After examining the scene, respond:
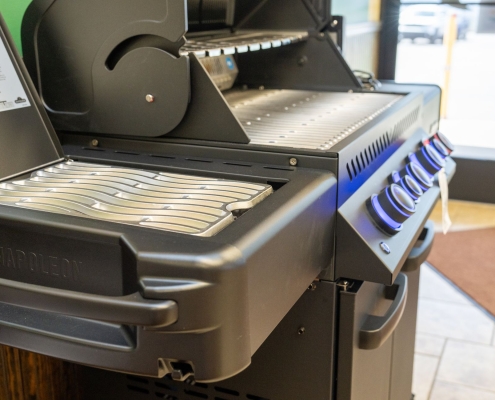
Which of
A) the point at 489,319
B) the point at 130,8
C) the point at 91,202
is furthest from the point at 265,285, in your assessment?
the point at 489,319

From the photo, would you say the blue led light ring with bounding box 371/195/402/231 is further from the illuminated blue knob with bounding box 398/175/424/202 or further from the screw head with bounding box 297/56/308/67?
the screw head with bounding box 297/56/308/67

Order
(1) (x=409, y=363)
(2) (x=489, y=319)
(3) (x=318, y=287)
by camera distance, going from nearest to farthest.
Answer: (3) (x=318, y=287) → (1) (x=409, y=363) → (2) (x=489, y=319)

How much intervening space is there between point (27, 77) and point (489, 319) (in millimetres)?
1968

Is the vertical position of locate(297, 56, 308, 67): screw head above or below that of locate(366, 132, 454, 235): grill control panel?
above

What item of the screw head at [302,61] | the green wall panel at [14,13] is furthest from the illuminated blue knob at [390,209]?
the green wall panel at [14,13]

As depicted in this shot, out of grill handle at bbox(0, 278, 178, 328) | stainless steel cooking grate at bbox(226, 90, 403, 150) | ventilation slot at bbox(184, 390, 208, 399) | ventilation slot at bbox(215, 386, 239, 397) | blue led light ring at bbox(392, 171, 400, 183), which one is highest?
stainless steel cooking grate at bbox(226, 90, 403, 150)

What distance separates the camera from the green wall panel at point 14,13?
41.1 inches

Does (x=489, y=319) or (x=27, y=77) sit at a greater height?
(x=27, y=77)

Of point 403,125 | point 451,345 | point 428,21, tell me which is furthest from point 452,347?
point 428,21

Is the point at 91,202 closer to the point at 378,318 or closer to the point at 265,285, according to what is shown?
the point at 265,285

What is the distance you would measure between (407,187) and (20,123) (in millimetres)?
644

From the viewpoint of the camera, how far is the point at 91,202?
0.70m

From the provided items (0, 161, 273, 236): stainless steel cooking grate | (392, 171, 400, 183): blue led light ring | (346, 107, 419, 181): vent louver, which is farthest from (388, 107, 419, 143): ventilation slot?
(0, 161, 273, 236): stainless steel cooking grate

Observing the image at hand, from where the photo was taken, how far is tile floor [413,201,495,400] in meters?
1.86
